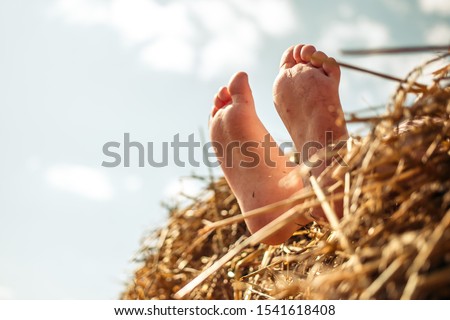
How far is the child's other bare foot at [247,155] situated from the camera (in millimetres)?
1168

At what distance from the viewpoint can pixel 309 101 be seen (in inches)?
44.9

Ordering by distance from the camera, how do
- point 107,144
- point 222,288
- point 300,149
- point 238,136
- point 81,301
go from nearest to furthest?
1. point 81,301
2. point 300,149
3. point 238,136
4. point 222,288
5. point 107,144

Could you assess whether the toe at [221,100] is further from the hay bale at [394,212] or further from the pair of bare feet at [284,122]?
the hay bale at [394,212]

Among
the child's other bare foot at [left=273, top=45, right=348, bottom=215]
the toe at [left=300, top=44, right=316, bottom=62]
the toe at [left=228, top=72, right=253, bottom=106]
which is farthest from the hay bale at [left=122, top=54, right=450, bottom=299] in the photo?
the toe at [left=228, top=72, right=253, bottom=106]

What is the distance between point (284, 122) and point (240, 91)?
185mm

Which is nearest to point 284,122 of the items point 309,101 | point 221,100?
point 309,101

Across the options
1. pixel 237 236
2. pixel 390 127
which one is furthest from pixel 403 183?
pixel 237 236

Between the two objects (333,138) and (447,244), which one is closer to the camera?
(447,244)

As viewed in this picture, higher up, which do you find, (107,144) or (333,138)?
(107,144)

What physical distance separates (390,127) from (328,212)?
0.13 metres

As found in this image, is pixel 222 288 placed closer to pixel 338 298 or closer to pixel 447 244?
pixel 338 298

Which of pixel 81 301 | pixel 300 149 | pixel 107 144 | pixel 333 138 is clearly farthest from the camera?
pixel 107 144

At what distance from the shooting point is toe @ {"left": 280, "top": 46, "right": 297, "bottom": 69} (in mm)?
1292

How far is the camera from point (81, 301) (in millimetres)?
855
